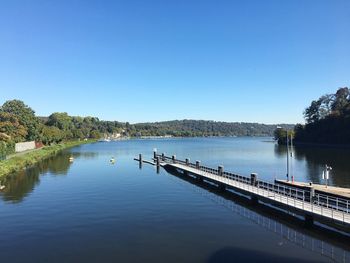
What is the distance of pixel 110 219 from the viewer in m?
32.7

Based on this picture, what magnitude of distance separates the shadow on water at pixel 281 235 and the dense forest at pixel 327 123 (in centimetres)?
11675

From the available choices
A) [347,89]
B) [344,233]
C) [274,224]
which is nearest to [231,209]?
[274,224]

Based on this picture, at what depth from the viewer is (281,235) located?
90.9ft

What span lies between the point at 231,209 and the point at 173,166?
1263 inches

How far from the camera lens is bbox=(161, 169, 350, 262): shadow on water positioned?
23.0 metres

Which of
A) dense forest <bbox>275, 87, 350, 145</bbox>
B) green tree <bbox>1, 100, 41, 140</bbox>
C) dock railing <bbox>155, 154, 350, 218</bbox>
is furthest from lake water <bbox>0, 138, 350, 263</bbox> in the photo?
dense forest <bbox>275, 87, 350, 145</bbox>

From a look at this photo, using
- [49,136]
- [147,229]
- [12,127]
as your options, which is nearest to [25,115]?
[49,136]

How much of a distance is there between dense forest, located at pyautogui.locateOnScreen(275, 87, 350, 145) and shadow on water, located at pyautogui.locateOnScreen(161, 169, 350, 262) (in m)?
117

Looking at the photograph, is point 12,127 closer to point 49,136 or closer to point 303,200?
point 49,136

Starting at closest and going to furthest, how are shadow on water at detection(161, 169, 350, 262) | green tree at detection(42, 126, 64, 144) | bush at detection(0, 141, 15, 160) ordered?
shadow on water at detection(161, 169, 350, 262)
bush at detection(0, 141, 15, 160)
green tree at detection(42, 126, 64, 144)

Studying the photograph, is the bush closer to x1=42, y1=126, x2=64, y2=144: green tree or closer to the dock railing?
the dock railing

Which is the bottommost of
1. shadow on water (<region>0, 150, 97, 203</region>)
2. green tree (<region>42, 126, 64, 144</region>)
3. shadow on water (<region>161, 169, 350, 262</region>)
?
shadow on water (<region>161, 169, 350, 262</region>)

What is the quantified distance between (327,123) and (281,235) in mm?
145139

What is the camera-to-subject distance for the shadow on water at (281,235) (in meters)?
23.0
